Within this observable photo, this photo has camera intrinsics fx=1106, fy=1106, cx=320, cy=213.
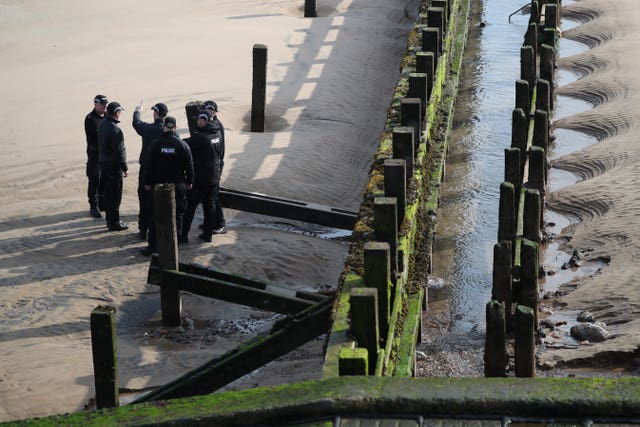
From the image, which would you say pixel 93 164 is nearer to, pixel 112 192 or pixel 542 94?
pixel 112 192

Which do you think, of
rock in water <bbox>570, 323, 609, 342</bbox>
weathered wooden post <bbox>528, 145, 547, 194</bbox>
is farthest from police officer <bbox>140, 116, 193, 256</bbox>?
rock in water <bbox>570, 323, 609, 342</bbox>

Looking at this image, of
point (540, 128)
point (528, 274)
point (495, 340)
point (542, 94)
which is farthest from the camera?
point (542, 94)

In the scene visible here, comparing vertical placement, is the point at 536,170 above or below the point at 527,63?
below

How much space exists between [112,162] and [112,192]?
35 centimetres

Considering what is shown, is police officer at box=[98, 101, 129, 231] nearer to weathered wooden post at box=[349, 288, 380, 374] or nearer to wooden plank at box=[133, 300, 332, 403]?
wooden plank at box=[133, 300, 332, 403]

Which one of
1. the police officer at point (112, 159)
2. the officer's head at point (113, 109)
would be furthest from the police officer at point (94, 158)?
the officer's head at point (113, 109)

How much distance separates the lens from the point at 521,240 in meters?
10.3

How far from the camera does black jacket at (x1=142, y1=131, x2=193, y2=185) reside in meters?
11.4

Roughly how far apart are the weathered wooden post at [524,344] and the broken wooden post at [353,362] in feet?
7.77

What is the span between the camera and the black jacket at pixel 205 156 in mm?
11938

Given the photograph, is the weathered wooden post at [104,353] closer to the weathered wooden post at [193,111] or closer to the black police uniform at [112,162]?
the black police uniform at [112,162]

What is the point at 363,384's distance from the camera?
5.09 meters

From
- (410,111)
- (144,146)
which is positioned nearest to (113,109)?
(144,146)

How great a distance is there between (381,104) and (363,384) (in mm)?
13808
